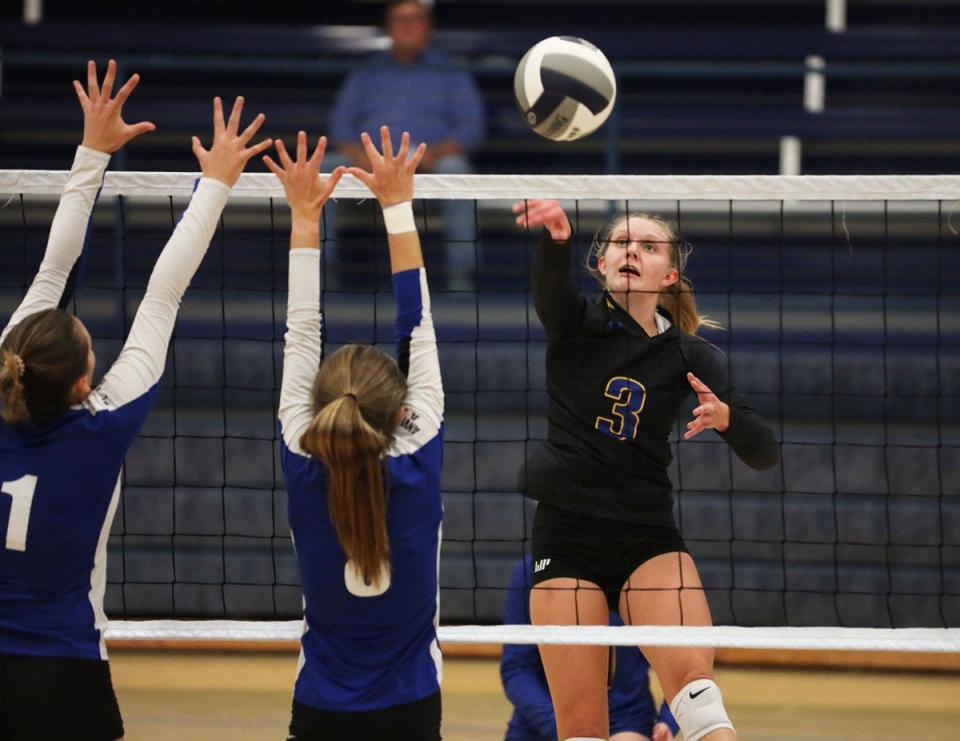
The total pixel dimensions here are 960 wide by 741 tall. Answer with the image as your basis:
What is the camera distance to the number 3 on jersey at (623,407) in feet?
13.1

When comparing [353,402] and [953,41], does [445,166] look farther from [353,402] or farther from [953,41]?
[353,402]

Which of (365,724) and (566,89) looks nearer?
(365,724)

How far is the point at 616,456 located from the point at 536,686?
871mm

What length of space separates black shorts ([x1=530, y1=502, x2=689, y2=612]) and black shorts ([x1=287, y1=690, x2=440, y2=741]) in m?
0.99

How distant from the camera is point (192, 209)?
130 inches

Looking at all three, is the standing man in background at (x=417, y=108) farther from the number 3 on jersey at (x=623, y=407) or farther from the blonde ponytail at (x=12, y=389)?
the blonde ponytail at (x=12, y=389)

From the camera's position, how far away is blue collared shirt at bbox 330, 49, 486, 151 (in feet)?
25.8

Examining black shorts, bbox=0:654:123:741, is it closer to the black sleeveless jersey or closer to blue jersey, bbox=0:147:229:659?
blue jersey, bbox=0:147:229:659

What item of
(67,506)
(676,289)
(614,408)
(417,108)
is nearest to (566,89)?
(676,289)

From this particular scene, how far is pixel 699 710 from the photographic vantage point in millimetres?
3654

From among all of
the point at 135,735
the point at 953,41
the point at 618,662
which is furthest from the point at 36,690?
the point at 953,41

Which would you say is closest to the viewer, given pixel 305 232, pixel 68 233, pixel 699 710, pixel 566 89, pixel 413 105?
pixel 305 232

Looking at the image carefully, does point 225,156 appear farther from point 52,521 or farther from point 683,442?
point 683,442

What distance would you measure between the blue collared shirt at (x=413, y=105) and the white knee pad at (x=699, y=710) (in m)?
4.77
